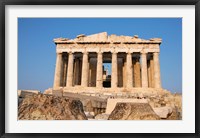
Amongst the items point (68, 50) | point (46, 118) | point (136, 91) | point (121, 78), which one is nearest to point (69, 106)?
point (46, 118)

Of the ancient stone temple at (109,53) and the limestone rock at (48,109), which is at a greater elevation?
the ancient stone temple at (109,53)

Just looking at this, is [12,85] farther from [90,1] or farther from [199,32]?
[199,32]

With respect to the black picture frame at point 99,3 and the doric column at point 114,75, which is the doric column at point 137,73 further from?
the black picture frame at point 99,3

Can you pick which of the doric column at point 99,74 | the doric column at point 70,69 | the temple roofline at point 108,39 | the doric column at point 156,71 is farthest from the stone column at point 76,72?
the doric column at point 156,71

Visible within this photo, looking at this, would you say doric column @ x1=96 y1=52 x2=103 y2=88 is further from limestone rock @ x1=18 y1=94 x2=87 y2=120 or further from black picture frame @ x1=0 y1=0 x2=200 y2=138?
black picture frame @ x1=0 y1=0 x2=200 y2=138

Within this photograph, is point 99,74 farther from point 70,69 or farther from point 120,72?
point 120,72

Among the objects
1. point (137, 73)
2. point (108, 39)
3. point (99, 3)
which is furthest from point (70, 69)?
point (99, 3)
